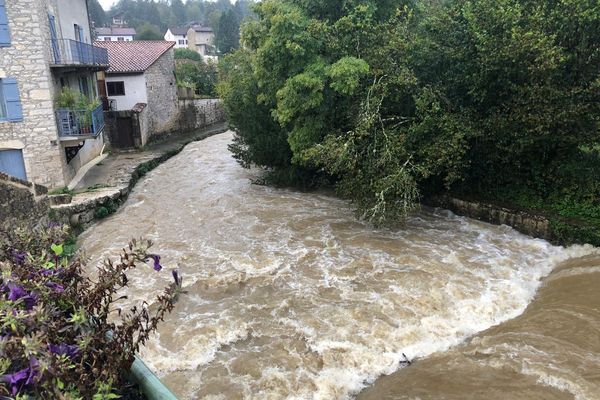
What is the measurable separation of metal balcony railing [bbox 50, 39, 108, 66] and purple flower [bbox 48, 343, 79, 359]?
16.1m

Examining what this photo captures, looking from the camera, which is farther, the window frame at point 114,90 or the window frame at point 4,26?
the window frame at point 114,90

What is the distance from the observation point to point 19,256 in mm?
2869

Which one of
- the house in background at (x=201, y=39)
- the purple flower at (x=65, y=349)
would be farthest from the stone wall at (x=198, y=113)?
the house in background at (x=201, y=39)

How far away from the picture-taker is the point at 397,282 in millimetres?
10195

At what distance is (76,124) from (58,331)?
1587 cm

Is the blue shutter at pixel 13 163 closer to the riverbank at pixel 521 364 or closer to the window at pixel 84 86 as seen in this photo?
the window at pixel 84 86

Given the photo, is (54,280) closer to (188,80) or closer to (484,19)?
(484,19)

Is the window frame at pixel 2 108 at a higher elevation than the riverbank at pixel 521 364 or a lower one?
higher

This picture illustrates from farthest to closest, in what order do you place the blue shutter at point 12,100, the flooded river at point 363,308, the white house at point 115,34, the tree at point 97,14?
1. the tree at point 97,14
2. the white house at point 115,34
3. the blue shutter at point 12,100
4. the flooded river at point 363,308

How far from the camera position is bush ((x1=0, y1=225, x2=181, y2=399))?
2.03m

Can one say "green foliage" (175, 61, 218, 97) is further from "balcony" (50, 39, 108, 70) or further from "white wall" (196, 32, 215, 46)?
"white wall" (196, 32, 215, 46)

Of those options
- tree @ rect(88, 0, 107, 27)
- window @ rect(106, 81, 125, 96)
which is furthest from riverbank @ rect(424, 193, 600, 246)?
tree @ rect(88, 0, 107, 27)

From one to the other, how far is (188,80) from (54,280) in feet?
128

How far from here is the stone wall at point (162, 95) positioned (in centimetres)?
2798
